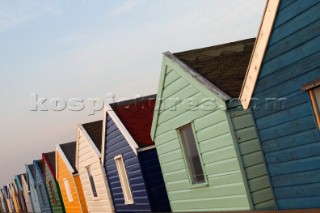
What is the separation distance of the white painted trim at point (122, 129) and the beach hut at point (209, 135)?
1633 millimetres

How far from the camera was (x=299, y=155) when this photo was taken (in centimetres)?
758

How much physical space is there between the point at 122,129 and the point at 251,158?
271 inches

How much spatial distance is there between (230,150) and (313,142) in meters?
2.63

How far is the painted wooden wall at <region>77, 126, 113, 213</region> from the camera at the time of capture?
60.4 feet

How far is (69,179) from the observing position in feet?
77.2

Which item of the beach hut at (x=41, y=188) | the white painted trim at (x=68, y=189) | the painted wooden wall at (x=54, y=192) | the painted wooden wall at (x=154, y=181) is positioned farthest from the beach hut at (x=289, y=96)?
the beach hut at (x=41, y=188)

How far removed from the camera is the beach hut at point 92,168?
18.5 m

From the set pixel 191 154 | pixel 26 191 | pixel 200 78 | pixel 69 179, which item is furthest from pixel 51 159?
pixel 200 78

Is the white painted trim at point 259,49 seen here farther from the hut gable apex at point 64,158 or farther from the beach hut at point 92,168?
the hut gable apex at point 64,158

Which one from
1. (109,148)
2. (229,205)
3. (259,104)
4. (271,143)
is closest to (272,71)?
(259,104)

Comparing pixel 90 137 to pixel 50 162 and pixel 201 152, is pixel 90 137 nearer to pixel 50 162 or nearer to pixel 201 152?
pixel 50 162

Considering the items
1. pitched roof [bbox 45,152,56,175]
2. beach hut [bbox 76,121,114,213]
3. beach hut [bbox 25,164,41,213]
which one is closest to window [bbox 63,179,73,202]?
pitched roof [bbox 45,152,56,175]

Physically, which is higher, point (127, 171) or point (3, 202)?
point (127, 171)

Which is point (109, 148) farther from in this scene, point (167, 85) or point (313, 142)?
point (313, 142)
